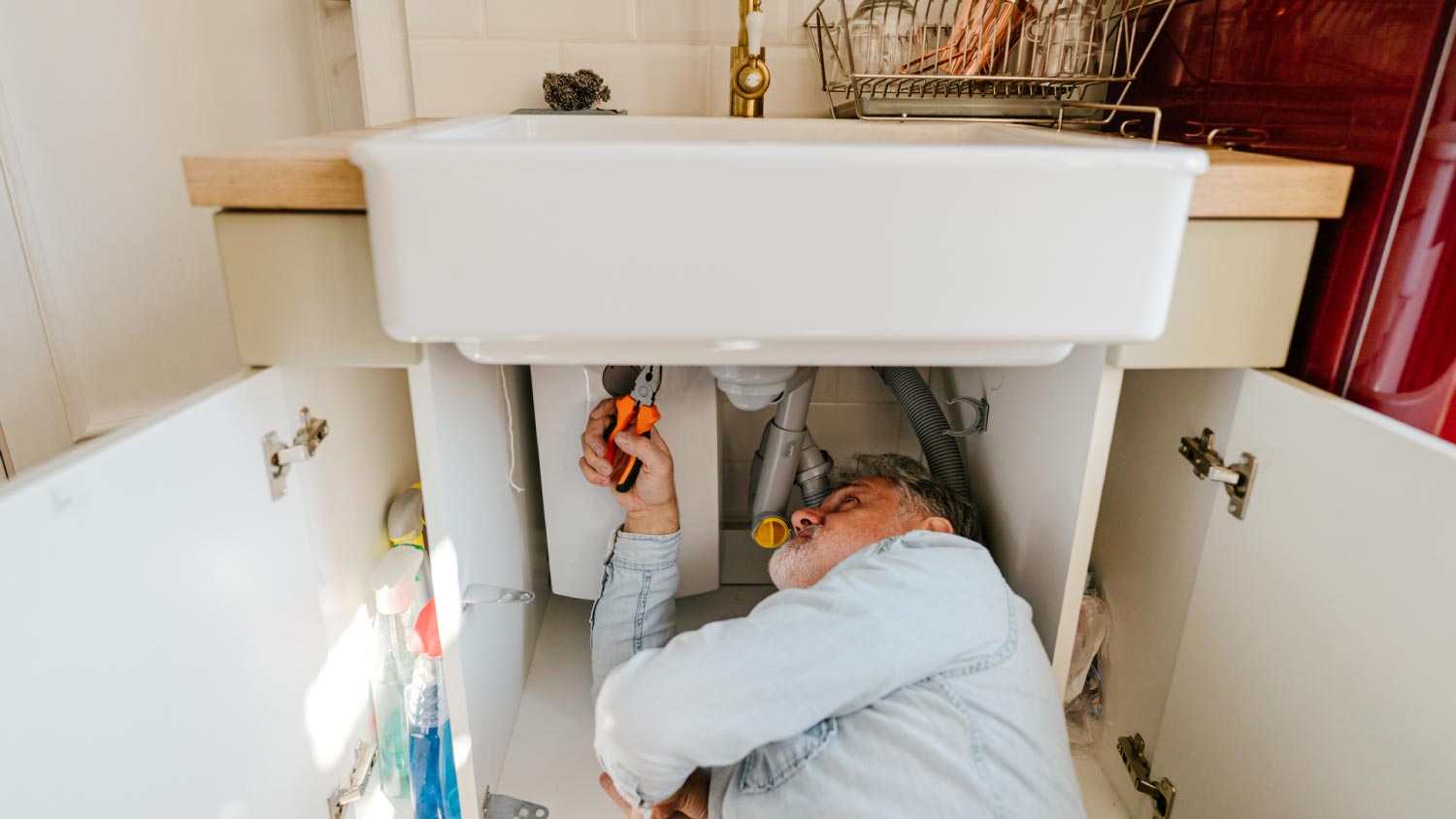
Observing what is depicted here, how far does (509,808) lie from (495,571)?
0.26 meters

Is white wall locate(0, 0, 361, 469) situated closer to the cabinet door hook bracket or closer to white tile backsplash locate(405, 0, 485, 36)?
white tile backsplash locate(405, 0, 485, 36)

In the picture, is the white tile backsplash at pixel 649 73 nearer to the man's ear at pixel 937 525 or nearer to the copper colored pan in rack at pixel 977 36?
the copper colored pan in rack at pixel 977 36

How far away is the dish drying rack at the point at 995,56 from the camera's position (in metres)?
0.92

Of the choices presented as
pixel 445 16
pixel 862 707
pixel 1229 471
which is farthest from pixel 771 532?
pixel 445 16

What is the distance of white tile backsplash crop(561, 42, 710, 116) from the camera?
105 centimetres

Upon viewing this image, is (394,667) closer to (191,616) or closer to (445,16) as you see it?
(191,616)

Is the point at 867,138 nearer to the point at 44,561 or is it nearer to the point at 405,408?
the point at 405,408

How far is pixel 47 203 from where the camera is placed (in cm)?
82

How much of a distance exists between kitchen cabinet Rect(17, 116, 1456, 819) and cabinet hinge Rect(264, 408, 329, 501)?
0.01 meters

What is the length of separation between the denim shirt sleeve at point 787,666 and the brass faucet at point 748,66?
2.03ft

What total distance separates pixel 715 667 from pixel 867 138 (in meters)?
0.61

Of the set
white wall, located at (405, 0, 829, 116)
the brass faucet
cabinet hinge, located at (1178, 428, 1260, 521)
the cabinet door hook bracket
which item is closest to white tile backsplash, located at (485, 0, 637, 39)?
white wall, located at (405, 0, 829, 116)

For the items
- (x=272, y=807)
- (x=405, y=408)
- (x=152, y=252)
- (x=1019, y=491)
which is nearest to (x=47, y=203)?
(x=152, y=252)

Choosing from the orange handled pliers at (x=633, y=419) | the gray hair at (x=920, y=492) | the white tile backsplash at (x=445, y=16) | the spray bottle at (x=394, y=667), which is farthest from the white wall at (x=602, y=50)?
the spray bottle at (x=394, y=667)
